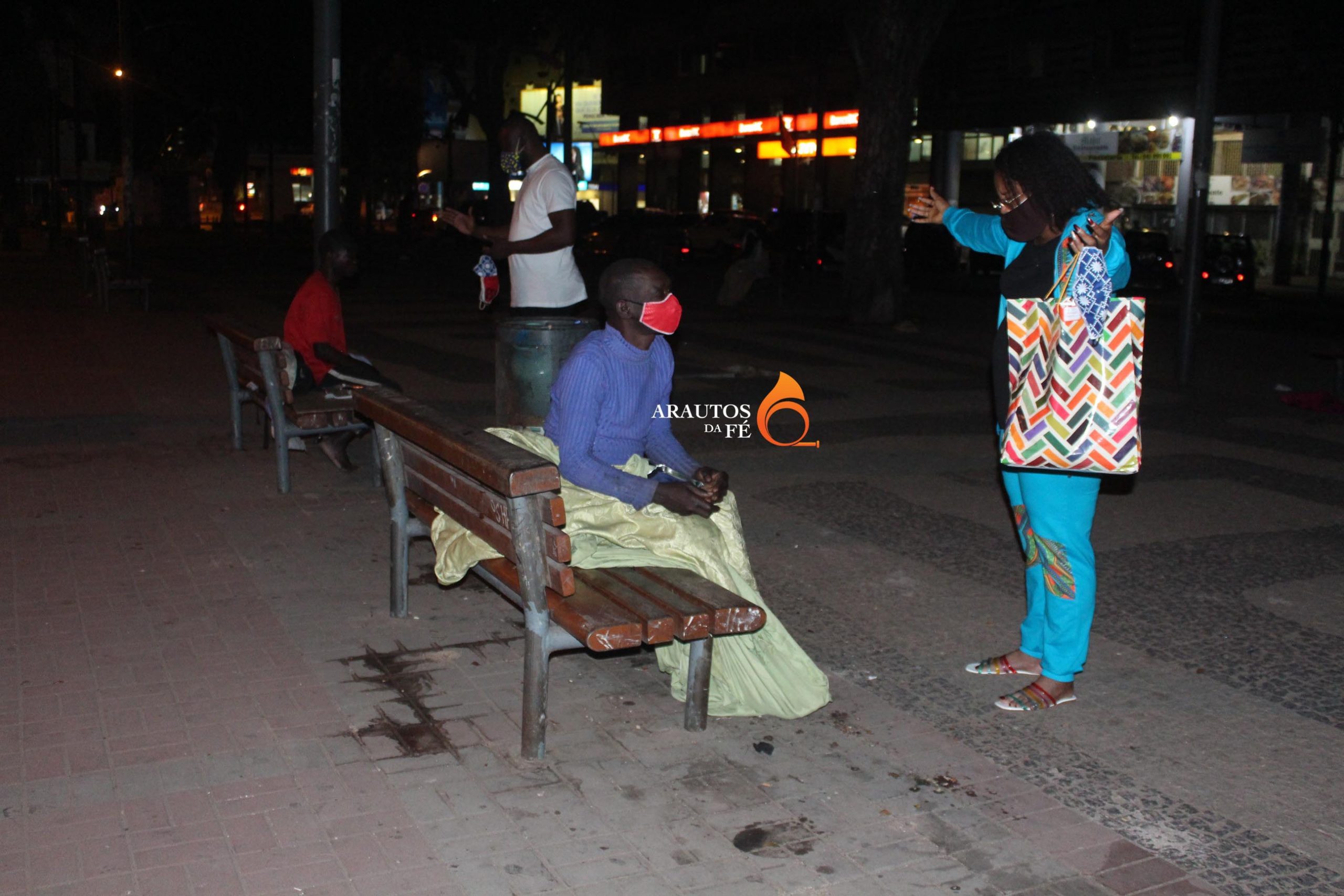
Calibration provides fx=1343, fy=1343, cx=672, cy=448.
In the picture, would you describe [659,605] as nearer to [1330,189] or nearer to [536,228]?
[536,228]

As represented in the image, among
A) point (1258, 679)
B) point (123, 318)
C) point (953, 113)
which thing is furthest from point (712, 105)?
point (1258, 679)

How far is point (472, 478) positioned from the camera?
4562 mm

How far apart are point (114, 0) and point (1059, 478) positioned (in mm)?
40489

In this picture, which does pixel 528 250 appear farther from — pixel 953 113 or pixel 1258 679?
pixel 953 113

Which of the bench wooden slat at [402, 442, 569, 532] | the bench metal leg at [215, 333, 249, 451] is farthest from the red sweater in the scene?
the bench wooden slat at [402, 442, 569, 532]

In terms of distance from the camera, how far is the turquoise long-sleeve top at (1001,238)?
448cm

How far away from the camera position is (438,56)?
42.3 meters

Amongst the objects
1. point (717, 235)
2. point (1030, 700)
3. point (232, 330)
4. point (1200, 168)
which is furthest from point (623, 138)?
point (1030, 700)

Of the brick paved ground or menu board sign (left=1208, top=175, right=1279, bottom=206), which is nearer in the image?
the brick paved ground

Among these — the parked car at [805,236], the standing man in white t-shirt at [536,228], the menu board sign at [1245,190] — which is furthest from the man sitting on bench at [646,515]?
the menu board sign at [1245,190]

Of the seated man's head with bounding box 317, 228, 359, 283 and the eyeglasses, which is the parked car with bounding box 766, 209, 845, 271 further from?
the eyeglasses

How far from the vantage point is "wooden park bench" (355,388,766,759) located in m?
4.10

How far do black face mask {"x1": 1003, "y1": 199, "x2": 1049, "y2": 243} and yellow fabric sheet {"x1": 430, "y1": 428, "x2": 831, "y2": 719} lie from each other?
4.93 ft

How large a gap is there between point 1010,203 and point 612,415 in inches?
63.4
